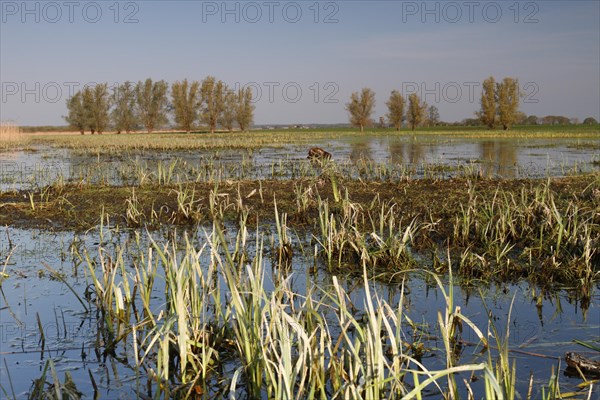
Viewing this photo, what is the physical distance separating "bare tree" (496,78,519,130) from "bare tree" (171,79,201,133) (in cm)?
3993

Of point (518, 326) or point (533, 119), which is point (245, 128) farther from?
point (518, 326)

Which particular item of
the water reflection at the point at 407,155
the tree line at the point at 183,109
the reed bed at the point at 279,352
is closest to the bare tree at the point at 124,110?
the tree line at the point at 183,109

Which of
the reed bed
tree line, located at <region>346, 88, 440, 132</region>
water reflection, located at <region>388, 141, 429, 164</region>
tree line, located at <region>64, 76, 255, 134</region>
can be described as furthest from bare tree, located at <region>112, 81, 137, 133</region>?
the reed bed

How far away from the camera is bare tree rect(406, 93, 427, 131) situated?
73625 mm

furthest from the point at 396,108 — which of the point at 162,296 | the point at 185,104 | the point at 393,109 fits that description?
the point at 162,296

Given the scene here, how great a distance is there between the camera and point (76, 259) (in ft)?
23.1

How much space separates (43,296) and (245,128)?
76.6 meters

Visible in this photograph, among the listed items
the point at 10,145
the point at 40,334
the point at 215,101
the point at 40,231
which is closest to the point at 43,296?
the point at 40,334

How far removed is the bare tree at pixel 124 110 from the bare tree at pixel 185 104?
27.5ft

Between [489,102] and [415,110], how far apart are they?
10987 millimetres

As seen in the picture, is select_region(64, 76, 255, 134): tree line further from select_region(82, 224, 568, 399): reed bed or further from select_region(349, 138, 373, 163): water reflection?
select_region(82, 224, 568, 399): reed bed

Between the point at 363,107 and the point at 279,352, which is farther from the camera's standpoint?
the point at 363,107

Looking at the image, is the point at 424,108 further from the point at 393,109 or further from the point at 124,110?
the point at 124,110

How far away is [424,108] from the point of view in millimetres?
74188
